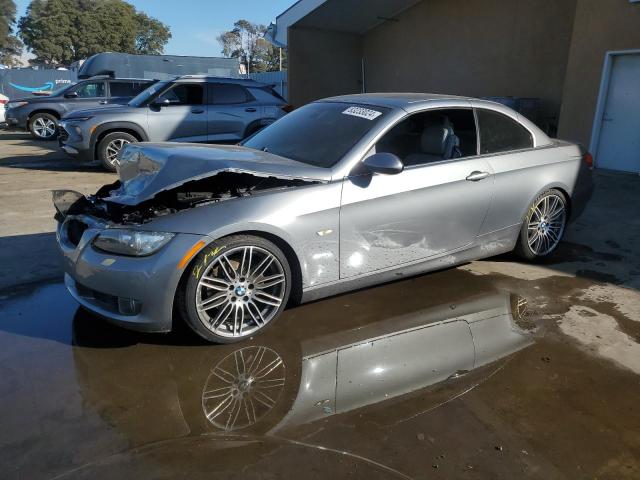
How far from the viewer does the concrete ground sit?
2318 millimetres

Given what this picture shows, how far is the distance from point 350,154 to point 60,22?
7534cm

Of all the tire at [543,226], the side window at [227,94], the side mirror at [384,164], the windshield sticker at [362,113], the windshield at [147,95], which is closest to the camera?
the side mirror at [384,164]

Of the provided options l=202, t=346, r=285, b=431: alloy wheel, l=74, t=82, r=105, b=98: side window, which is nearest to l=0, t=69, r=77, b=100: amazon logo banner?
l=74, t=82, r=105, b=98: side window

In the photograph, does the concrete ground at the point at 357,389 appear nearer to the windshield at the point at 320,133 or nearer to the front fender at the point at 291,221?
the front fender at the point at 291,221

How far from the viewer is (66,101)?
47.1 feet

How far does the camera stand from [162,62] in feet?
67.4

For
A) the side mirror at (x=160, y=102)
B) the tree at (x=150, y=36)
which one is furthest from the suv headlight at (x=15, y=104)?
the tree at (x=150, y=36)

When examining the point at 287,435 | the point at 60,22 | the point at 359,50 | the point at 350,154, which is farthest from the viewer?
the point at 60,22

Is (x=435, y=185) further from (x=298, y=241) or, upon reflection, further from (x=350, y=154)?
(x=298, y=241)

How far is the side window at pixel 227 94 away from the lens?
9906 mm

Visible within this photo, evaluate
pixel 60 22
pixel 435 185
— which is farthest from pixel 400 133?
pixel 60 22

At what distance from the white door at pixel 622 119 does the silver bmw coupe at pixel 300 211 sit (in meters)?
5.48

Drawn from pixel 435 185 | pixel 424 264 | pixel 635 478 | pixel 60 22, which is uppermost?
pixel 60 22

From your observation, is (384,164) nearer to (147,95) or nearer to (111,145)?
(111,145)
